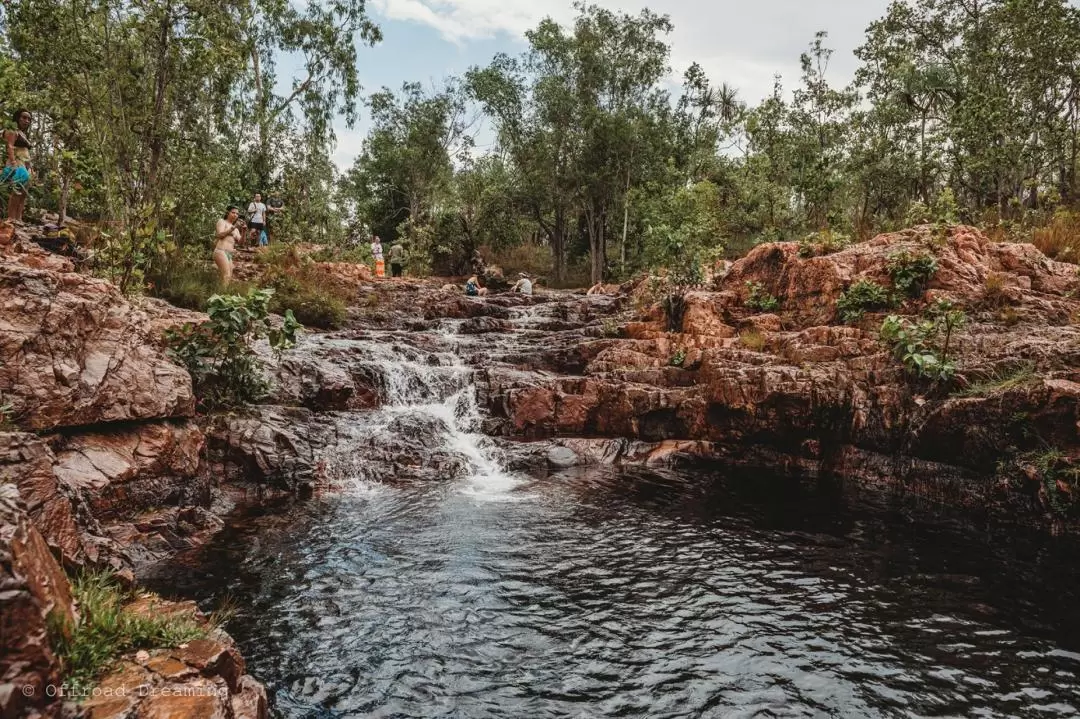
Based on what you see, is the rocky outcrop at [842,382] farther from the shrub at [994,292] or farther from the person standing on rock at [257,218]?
the person standing on rock at [257,218]

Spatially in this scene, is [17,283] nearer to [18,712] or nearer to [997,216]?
[18,712]

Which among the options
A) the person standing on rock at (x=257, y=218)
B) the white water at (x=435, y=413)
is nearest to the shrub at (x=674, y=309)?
the white water at (x=435, y=413)

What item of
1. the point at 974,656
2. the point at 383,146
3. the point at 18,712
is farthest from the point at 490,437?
the point at 383,146

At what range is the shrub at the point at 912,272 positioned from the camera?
12.2 metres

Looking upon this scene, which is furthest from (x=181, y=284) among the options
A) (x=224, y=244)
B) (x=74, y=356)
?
(x=74, y=356)

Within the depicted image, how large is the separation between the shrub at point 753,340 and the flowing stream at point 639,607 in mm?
4142

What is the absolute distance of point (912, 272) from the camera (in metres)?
12.3

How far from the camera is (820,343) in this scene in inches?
473

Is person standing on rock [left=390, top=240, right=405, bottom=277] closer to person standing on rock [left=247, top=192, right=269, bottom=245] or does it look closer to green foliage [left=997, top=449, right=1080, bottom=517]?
person standing on rock [left=247, top=192, right=269, bottom=245]

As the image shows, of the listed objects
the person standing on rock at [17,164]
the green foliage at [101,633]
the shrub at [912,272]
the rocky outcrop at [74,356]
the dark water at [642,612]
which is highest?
the person standing on rock at [17,164]

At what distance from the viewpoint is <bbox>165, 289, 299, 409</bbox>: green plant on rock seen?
9.18 metres

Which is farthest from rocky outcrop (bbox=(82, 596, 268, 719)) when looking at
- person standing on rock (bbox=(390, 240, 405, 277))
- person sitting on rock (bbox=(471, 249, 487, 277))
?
person sitting on rock (bbox=(471, 249, 487, 277))

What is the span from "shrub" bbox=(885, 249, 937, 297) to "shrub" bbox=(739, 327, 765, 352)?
3016 mm

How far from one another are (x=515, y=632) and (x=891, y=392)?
27.2ft
